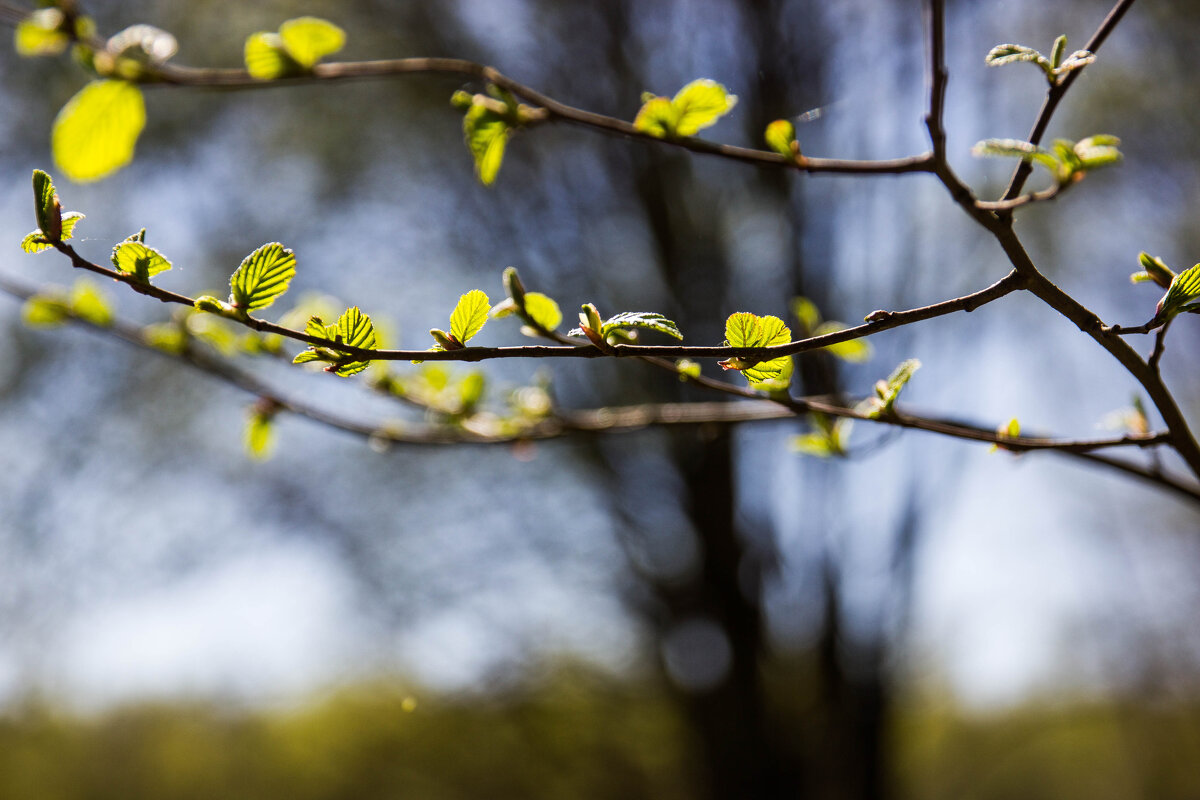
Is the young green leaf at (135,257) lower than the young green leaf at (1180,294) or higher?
lower

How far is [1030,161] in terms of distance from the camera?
0.63ft

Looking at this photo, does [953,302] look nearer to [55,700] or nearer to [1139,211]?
[1139,211]

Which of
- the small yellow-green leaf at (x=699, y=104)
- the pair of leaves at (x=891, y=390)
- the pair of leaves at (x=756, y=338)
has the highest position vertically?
the small yellow-green leaf at (x=699, y=104)

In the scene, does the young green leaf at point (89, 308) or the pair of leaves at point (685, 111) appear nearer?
the pair of leaves at point (685, 111)

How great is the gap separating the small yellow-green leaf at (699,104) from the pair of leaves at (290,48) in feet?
0.35

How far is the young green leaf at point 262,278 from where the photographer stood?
0.19 m

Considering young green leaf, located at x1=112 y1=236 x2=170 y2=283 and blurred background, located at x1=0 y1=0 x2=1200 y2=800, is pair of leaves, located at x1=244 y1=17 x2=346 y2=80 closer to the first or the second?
young green leaf, located at x1=112 y1=236 x2=170 y2=283

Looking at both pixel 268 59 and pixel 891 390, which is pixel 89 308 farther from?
pixel 891 390

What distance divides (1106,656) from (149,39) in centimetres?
159

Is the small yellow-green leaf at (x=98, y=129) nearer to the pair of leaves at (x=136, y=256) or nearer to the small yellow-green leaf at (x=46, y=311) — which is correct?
the pair of leaves at (x=136, y=256)

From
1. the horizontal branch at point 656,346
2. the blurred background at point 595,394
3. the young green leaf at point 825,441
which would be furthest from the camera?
the blurred background at point 595,394

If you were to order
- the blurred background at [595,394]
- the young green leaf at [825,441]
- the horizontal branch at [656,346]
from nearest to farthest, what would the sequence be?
the horizontal branch at [656,346], the young green leaf at [825,441], the blurred background at [595,394]

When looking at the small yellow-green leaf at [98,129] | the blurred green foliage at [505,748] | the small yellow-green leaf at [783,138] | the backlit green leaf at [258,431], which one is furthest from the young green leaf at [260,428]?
the blurred green foliage at [505,748]

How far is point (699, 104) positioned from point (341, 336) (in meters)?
0.13
